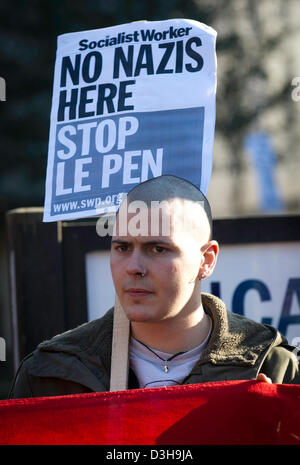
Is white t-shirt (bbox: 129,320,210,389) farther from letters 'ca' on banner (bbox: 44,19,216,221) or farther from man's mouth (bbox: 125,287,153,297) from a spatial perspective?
letters 'ca' on banner (bbox: 44,19,216,221)

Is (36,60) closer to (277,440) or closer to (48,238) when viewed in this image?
(48,238)

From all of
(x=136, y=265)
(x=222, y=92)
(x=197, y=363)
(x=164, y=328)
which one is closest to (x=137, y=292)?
(x=136, y=265)

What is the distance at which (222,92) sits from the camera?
25.8 feet

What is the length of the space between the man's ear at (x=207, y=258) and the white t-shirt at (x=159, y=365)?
0.75 ft

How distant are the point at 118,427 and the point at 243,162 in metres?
7.14

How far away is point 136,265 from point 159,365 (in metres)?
0.34

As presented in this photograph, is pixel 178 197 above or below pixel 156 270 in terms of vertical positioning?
above

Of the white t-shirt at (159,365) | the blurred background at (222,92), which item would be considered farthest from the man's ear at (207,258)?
the blurred background at (222,92)

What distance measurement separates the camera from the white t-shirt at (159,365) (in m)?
2.41

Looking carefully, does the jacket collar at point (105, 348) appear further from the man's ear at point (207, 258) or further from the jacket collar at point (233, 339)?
the man's ear at point (207, 258)

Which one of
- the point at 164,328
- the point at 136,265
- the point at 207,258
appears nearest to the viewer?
the point at 136,265

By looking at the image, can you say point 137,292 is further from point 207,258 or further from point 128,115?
point 128,115
